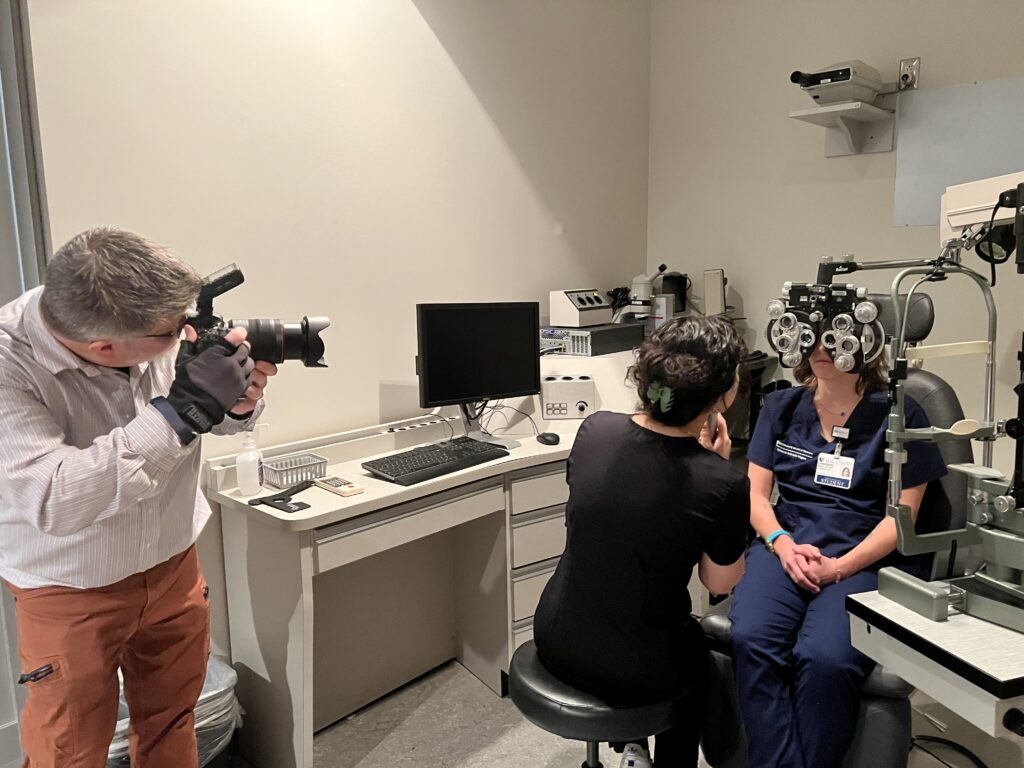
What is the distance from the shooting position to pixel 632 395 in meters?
2.95

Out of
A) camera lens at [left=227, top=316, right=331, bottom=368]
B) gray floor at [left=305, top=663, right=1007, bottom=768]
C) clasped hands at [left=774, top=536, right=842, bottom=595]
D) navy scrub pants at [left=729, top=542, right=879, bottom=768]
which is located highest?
camera lens at [left=227, top=316, right=331, bottom=368]

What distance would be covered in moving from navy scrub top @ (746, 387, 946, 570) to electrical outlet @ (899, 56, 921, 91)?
Result: 1.53m

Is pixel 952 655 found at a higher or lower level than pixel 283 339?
lower

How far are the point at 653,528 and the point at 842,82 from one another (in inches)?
77.7

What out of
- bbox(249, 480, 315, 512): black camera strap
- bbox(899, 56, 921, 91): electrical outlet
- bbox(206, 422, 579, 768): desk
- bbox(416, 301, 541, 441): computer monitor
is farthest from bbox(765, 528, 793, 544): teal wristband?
bbox(899, 56, 921, 91): electrical outlet

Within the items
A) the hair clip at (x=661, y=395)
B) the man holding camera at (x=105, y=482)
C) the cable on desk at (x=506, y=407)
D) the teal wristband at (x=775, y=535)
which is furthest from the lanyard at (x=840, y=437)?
the man holding camera at (x=105, y=482)

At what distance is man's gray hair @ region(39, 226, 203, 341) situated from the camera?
48.5 inches

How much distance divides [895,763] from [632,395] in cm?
161

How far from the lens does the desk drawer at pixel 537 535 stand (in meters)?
2.48

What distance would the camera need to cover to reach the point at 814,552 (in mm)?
1855

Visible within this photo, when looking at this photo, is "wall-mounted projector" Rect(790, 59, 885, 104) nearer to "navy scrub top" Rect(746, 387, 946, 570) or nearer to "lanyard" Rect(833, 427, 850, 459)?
"navy scrub top" Rect(746, 387, 946, 570)

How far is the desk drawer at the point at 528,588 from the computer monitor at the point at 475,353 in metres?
0.49

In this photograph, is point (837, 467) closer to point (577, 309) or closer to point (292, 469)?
point (577, 309)

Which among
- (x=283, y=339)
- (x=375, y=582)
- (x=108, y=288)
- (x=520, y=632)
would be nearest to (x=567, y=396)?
(x=520, y=632)
